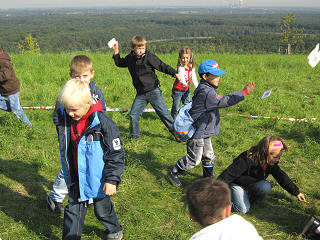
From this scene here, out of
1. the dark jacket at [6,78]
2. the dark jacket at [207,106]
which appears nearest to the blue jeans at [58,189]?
the dark jacket at [207,106]

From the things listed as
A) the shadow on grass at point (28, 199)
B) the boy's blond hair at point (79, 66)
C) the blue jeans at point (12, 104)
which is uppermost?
Result: the boy's blond hair at point (79, 66)

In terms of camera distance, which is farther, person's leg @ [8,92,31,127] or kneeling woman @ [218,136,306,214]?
person's leg @ [8,92,31,127]

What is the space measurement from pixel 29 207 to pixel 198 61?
9.45m

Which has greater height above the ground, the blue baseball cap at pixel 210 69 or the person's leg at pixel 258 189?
the blue baseball cap at pixel 210 69

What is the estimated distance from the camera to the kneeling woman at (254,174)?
347 centimetres

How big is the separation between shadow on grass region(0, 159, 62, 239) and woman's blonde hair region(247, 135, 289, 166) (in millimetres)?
2302

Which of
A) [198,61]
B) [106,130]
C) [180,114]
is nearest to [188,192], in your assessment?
[106,130]

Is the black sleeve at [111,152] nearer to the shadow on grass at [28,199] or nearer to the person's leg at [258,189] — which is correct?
the shadow on grass at [28,199]

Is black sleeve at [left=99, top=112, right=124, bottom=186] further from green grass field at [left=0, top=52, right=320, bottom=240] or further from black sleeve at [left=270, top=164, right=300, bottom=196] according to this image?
black sleeve at [left=270, top=164, right=300, bottom=196]

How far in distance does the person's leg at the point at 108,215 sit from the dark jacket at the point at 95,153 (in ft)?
0.48

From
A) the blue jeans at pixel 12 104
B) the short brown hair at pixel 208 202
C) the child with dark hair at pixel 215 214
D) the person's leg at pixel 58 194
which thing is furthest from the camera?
the blue jeans at pixel 12 104

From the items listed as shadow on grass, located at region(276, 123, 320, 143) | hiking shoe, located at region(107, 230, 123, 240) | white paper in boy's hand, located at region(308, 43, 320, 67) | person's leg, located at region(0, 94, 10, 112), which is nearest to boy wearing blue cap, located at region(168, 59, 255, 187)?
white paper in boy's hand, located at region(308, 43, 320, 67)

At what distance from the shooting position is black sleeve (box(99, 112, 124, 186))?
260cm

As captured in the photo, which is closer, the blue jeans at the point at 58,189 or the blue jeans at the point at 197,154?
the blue jeans at the point at 58,189
